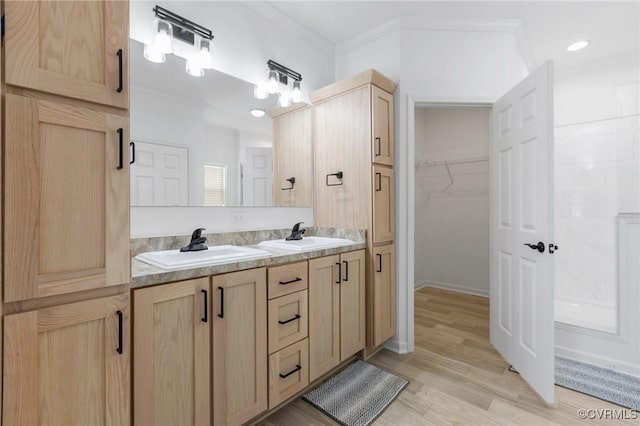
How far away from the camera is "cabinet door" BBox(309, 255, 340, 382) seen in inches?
67.9

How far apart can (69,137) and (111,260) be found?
403 mm

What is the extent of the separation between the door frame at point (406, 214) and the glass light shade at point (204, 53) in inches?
56.9

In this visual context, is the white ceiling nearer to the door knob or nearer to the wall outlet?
the wall outlet

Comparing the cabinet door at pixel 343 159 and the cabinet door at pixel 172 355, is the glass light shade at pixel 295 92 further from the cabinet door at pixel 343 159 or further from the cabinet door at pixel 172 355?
the cabinet door at pixel 172 355

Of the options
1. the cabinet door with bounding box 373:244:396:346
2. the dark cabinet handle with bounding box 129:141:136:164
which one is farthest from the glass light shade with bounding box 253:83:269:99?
the cabinet door with bounding box 373:244:396:346

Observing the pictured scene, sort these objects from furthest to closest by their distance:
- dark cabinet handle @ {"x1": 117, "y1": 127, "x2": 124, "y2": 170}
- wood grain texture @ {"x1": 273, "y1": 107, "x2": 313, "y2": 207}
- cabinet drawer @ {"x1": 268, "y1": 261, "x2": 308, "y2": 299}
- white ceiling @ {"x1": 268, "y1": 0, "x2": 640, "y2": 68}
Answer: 1. wood grain texture @ {"x1": 273, "y1": 107, "x2": 313, "y2": 207}
2. white ceiling @ {"x1": 268, "y1": 0, "x2": 640, "y2": 68}
3. cabinet drawer @ {"x1": 268, "y1": 261, "x2": 308, "y2": 299}
4. dark cabinet handle @ {"x1": 117, "y1": 127, "x2": 124, "y2": 170}

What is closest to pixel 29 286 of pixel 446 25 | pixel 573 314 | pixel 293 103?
pixel 293 103

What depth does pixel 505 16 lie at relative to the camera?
7.55 feet

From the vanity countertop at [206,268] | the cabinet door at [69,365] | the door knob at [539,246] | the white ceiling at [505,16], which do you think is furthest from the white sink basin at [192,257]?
the white ceiling at [505,16]

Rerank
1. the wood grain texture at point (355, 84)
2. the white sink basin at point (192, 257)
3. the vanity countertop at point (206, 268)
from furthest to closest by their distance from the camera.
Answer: the wood grain texture at point (355, 84), the white sink basin at point (192, 257), the vanity countertop at point (206, 268)

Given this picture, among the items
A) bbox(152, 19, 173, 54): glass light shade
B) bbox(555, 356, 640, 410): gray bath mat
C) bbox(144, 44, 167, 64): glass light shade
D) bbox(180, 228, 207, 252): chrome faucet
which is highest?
bbox(152, 19, 173, 54): glass light shade

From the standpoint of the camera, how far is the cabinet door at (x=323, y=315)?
5.66ft

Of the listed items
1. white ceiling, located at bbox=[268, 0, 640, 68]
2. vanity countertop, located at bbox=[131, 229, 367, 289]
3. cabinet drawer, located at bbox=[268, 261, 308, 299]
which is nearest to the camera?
vanity countertop, located at bbox=[131, 229, 367, 289]

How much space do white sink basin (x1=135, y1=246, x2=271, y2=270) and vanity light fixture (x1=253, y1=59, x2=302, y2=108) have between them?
3.97ft
